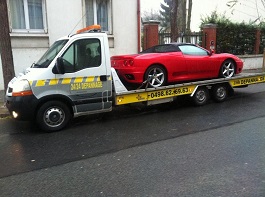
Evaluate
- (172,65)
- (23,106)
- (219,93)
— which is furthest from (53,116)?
(219,93)

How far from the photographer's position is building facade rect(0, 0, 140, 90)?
11.7m

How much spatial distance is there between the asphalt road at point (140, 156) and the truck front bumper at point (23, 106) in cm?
45

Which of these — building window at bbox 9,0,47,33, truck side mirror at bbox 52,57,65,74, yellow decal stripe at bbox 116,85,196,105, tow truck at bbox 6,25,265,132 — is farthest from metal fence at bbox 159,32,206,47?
truck side mirror at bbox 52,57,65,74

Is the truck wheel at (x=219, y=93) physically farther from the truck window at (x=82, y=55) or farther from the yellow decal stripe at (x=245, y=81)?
the truck window at (x=82, y=55)

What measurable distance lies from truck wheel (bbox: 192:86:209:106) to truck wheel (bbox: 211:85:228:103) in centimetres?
29

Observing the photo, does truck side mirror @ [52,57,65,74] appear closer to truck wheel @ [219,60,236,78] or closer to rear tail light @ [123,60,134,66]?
rear tail light @ [123,60,134,66]

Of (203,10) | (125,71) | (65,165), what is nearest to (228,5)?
(203,10)

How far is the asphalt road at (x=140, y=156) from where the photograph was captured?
146 inches

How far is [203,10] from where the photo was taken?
30.2 metres

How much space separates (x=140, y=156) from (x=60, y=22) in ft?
30.4

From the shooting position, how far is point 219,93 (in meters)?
8.76

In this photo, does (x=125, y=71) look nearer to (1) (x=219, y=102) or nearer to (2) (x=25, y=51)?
(1) (x=219, y=102)

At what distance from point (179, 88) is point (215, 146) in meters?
2.88

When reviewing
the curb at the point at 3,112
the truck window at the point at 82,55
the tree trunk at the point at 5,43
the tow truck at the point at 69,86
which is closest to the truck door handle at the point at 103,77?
the tow truck at the point at 69,86
